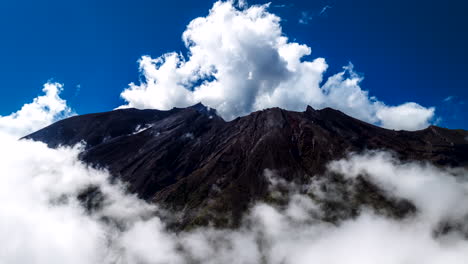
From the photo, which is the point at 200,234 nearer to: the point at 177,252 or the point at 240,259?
the point at 177,252

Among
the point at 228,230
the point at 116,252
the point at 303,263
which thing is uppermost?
the point at 228,230

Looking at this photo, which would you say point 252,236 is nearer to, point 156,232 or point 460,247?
point 156,232

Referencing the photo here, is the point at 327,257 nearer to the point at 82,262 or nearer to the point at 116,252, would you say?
the point at 116,252

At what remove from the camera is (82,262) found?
196 metres

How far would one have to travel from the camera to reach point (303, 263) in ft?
592

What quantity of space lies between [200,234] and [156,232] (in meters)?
36.7

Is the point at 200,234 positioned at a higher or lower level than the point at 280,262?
higher

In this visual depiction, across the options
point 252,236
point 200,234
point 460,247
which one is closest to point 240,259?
point 252,236

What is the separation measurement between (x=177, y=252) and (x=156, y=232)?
2747 cm

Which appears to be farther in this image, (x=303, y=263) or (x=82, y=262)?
(x=82, y=262)

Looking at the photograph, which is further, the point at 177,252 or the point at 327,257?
the point at 327,257

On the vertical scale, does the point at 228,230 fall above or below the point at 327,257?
above

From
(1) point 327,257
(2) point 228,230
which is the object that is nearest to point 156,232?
(2) point 228,230

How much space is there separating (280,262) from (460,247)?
14549 cm
